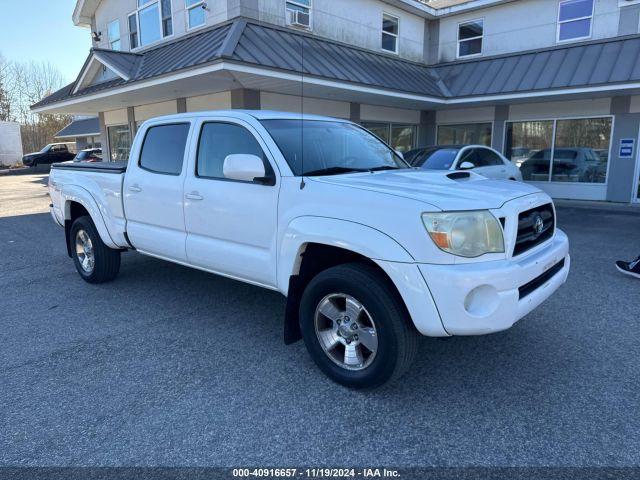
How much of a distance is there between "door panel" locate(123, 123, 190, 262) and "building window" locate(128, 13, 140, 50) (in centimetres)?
1398

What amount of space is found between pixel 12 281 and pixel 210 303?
3007 millimetres

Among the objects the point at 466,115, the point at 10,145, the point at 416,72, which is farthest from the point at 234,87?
the point at 10,145

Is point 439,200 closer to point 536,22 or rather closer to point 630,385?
point 630,385

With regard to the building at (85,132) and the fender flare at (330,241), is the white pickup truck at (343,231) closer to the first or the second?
the fender flare at (330,241)

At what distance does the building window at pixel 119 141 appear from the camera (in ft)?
59.3

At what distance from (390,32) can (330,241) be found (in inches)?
601

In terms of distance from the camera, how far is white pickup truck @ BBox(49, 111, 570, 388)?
9.29 ft

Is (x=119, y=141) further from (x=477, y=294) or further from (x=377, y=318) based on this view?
(x=477, y=294)

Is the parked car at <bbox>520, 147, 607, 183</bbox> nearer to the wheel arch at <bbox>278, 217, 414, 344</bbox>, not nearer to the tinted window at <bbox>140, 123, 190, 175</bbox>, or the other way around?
the tinted window at <bbox>140, 123, 190, 175</bbox>

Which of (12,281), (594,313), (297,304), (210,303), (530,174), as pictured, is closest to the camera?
(297,304)

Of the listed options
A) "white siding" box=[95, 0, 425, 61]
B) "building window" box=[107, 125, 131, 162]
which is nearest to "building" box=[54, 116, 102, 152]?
"building window" box=[107, 125, 131, 162]

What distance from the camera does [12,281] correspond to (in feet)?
20.0

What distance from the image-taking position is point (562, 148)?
582 inches

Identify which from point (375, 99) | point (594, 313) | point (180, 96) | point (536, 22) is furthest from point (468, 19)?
point (594, 313)
